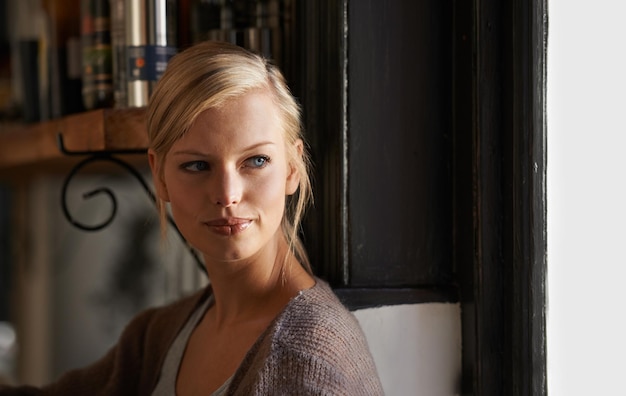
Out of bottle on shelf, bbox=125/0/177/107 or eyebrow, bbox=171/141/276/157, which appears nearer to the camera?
eyebrow, bbox=171/141/276/157

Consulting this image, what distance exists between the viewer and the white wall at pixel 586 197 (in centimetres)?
78

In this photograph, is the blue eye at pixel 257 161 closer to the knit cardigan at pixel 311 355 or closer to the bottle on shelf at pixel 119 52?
the knit cardigan at pixel 311 355

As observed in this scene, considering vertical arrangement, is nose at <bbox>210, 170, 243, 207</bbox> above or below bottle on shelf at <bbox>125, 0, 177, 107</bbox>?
below

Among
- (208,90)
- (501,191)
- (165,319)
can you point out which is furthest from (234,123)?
(165,319)

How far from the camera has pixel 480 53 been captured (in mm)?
856

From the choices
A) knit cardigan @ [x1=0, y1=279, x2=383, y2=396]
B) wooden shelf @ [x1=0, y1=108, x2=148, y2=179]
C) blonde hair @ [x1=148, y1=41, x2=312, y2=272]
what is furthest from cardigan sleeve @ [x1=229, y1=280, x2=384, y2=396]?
wooden shelf @ [x1=0, y1=108, x2=148, y2=179]

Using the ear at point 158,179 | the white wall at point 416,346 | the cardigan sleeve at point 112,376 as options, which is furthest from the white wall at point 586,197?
the cardigan sleeve at point 112,376

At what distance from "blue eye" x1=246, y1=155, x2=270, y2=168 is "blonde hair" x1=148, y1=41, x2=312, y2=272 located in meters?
A: 0.05

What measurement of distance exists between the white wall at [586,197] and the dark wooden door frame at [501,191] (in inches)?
0.7

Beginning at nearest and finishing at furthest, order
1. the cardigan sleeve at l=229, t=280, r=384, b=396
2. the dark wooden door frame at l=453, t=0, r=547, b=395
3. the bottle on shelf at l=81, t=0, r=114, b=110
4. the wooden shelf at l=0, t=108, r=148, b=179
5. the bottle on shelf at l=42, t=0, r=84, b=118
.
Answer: the cardigan sleeve at l=229, t=280, r=384, b=396 < the dark wooden door frame at l=453, t=0, r=547, b=395 < the wooden shelf at l=0, t=108, r=148, b=179 < the bottle on shelf at l=81, t=0, r=114, b=110 < the bottle on shelf at l=42, t=0, r=84, b=118

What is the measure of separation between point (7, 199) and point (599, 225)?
1.97 metres

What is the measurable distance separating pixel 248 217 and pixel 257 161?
5 cm

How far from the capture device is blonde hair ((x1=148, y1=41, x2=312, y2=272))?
762mm

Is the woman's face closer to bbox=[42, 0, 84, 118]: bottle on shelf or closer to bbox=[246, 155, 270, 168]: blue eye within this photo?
bbox=[246, 155, 270, 168]: blue eye
